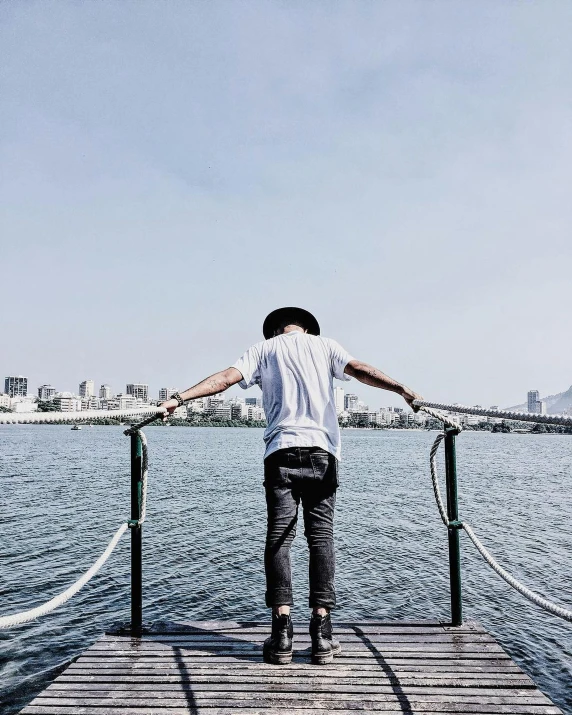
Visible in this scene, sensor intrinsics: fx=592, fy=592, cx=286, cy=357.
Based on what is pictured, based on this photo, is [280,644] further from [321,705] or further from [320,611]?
[321,705]

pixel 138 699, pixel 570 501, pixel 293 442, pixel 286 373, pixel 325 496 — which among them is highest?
pixel 286 373

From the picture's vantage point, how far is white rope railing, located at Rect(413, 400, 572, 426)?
2.70 meters

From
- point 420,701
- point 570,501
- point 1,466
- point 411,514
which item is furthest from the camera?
point 1,466

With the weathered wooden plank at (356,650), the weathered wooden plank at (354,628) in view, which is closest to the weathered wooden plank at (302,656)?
the weathered wooden plank at (356,650)

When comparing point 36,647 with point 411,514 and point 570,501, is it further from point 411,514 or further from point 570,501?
point 570,501

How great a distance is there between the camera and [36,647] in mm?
8547

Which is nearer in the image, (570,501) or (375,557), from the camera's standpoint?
(375,557)

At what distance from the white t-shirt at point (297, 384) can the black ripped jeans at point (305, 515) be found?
0.10m

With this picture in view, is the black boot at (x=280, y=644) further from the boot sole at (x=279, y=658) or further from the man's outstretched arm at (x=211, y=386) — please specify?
the man's outstretched arm at (x=211, y=386)

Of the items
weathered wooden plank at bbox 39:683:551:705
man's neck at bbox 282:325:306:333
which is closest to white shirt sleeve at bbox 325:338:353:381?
man's neck at bbox 282:325:306:333

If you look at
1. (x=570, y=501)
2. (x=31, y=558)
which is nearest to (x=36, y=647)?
(x=31, y=558)

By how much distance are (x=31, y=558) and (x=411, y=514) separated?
518 inches

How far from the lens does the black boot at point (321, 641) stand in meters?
3.71

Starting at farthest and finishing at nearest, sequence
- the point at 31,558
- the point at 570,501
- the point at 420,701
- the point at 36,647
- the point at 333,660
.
Result: 1. the point at 570,501
2. the point at 31,558
3. the point at 36,647
4. the point at 333,660
5. the point at 420,701
